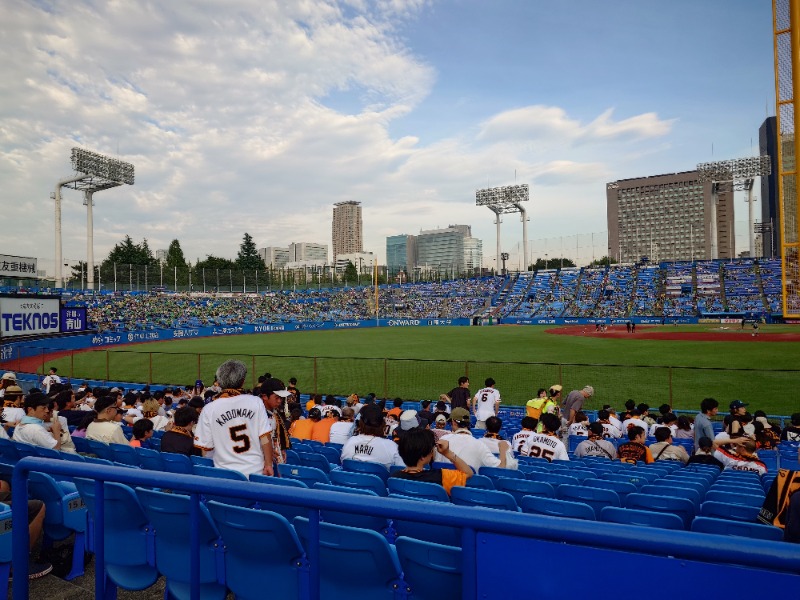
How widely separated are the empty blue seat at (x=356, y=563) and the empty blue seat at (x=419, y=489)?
1729 millimetres

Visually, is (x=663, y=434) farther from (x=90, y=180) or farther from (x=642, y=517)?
(x=90, y=180)

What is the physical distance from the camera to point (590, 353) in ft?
109


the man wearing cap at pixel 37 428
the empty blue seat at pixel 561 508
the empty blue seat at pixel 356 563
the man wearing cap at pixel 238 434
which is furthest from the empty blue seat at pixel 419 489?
the man wearing cap at pixel 37 428

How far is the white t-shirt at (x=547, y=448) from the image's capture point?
841cm

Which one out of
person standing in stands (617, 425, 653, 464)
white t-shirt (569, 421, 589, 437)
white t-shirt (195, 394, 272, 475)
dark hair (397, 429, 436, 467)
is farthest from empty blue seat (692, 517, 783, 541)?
white t-shirt (569, 421, 589, 437)

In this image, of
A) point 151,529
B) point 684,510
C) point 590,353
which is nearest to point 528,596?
point 151,529

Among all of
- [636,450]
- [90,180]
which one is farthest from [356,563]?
[90,180]

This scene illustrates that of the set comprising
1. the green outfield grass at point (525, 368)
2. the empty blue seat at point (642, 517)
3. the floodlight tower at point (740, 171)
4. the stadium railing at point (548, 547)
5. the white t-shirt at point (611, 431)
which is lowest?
the green outfield grass at point (525, 368)

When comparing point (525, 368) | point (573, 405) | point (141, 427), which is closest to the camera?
point (141, 427)

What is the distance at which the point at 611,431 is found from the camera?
37.4ft

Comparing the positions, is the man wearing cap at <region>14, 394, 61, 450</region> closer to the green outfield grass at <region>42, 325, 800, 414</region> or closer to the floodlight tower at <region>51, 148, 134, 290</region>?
the green outfield grass at <region>42, 325, 800, 414</region>

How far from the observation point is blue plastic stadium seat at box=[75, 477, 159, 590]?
350cm

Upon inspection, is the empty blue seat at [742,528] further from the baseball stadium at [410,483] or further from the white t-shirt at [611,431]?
the white t-shirt at [611,431]

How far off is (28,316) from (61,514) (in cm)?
3168
